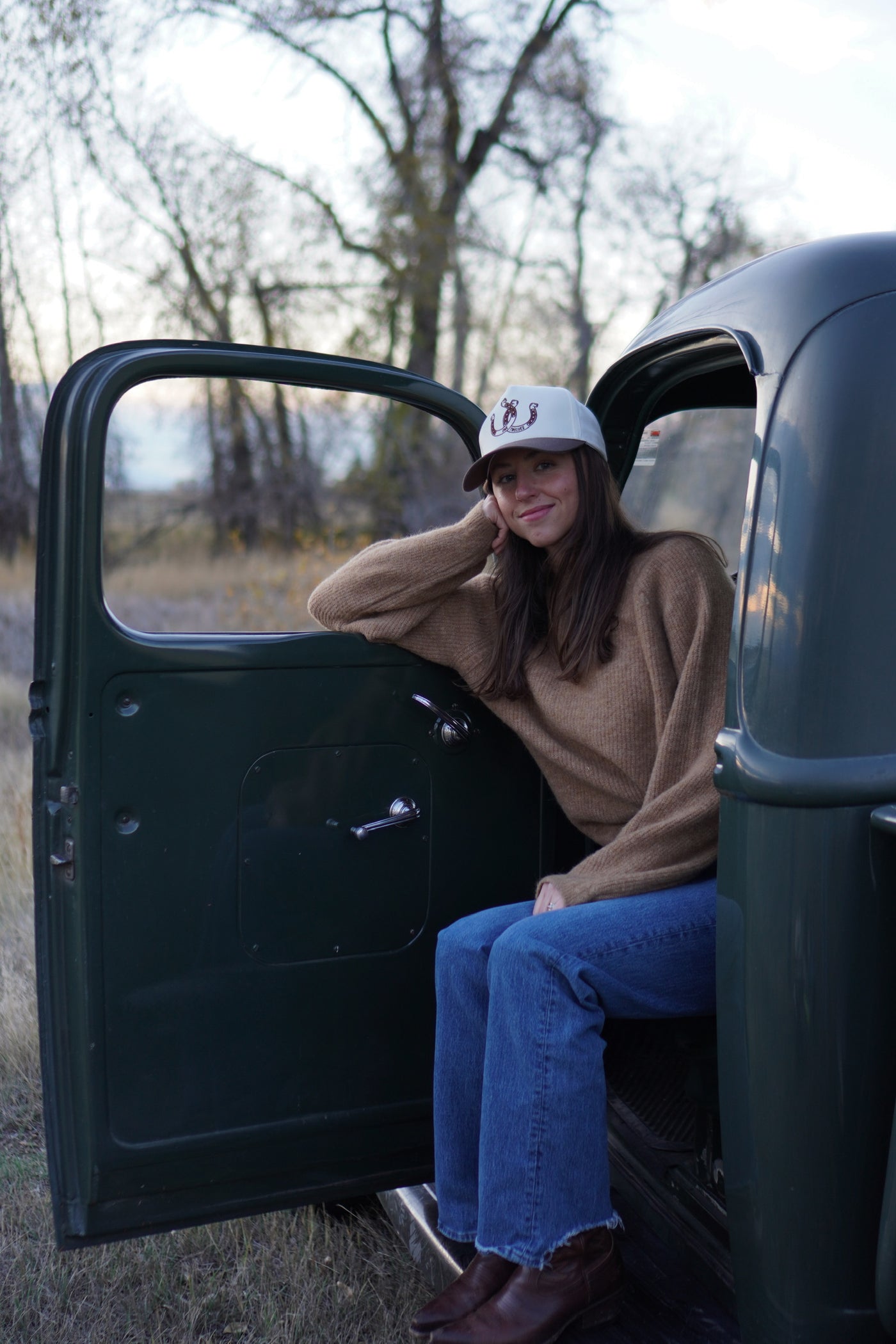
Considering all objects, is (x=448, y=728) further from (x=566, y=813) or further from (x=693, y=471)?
(x=693, y=471)

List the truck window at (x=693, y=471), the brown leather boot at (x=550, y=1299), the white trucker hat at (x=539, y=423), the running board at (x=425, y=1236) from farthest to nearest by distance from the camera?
the truck window at (x=693, y=471)
the white trucker hat at (x=539, y=423)
the running board at (x=425, y=1236)
the brown leather boot at (x=550, y=1299)

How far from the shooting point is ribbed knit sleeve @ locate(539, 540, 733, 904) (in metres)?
2.00

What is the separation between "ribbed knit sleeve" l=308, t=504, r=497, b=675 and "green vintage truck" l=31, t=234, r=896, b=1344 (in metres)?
0.05

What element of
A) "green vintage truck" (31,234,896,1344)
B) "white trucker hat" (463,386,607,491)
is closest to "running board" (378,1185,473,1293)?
"green vintage truck" (31,234,896,1344)

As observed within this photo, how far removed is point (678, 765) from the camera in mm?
2041

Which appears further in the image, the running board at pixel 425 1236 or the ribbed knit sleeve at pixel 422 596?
the ribbed knit sleeve at pixel 422 596

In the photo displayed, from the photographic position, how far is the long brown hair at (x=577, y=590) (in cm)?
223

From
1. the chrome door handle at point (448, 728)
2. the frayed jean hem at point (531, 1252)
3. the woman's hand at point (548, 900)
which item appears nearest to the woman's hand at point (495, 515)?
the chrome door handle at point (448, 728)

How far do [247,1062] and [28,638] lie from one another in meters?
7.55

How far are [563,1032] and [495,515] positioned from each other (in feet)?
3.39

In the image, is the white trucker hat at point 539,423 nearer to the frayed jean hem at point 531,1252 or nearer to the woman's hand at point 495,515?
the woman's hand at point 495,515

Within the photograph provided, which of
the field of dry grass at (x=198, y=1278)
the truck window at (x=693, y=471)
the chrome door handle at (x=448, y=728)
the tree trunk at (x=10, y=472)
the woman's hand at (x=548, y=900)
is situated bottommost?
the field of dry grass at (x=198, y=1278)

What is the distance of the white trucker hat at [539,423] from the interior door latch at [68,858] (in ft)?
3.45

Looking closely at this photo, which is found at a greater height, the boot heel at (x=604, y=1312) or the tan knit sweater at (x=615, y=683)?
the tan knit sweater at (x=615, y=683)
